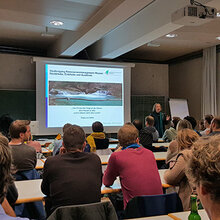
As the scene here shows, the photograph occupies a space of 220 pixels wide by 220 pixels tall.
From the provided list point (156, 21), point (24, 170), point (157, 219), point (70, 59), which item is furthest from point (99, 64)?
point (157, 219)

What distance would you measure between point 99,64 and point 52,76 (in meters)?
1.35

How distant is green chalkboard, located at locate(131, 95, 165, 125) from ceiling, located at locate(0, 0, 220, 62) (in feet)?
4.70

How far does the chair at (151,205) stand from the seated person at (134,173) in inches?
15.4

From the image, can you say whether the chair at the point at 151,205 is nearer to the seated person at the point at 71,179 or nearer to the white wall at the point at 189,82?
the seated person at the point at 71,179

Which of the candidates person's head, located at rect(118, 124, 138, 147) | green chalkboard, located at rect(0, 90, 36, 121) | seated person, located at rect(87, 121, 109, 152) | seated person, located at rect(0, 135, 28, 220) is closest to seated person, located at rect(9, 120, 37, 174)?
person's head, located at rect(118, 124, 138, 147)

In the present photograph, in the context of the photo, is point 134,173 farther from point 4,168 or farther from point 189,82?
point 189,82

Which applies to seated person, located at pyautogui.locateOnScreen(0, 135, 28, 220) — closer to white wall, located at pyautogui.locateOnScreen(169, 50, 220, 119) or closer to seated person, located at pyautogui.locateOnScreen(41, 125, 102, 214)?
seated person, located at pyautogui.locateOnScreen(41, 125, 102, 214)

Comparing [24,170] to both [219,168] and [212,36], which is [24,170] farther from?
[212,36]

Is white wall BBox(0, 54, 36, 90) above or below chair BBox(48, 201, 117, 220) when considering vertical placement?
above

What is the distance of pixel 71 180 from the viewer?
1951 mm

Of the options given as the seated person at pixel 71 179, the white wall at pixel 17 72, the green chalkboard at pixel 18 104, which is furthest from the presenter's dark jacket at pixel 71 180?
the white wall at pixel 17 72

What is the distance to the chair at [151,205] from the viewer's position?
1808 mm

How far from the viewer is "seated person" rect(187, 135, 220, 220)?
86cm

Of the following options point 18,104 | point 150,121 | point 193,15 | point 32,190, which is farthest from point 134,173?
point 18,104
